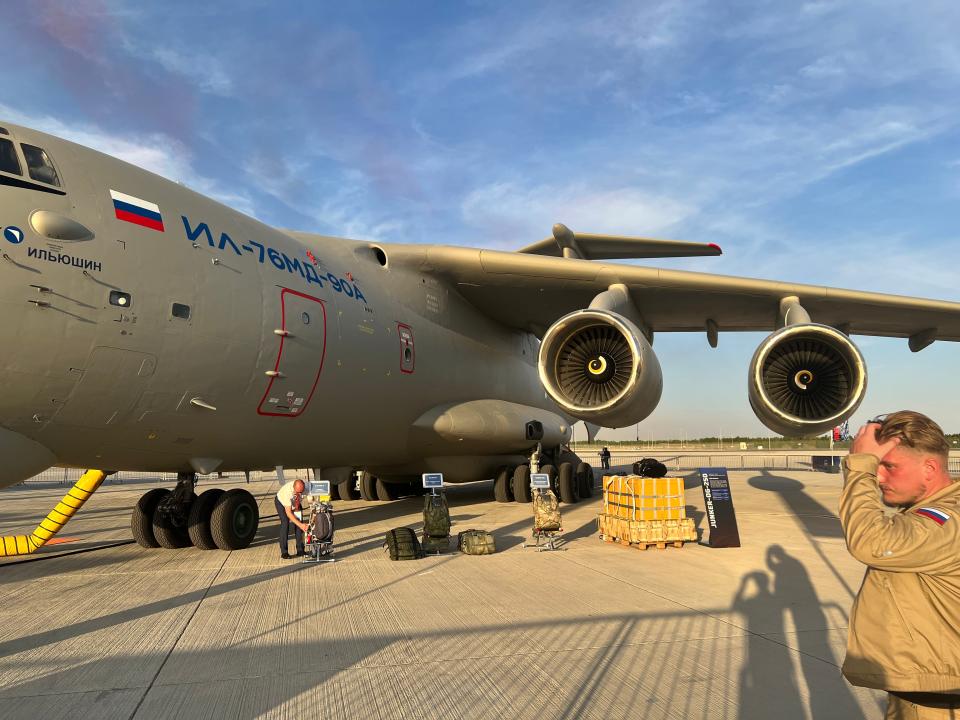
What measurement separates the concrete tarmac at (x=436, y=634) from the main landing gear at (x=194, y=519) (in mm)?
211

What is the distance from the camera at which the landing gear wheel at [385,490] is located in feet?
49.8

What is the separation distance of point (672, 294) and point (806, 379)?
2916 millimetres

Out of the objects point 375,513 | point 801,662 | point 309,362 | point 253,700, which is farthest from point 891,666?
point 375,513

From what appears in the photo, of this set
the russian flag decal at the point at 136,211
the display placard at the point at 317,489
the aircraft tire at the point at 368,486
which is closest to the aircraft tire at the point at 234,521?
the display placard at the point at 317,489

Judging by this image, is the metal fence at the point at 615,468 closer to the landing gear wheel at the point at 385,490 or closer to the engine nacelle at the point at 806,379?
the landing gear wheel at the point at 385,490

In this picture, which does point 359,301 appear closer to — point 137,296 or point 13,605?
point 137,296

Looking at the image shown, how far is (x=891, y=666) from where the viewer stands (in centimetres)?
182

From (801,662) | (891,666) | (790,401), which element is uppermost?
(790,401)

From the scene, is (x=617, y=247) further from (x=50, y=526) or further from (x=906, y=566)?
(x=906, y=566)

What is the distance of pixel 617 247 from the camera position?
1503 cm

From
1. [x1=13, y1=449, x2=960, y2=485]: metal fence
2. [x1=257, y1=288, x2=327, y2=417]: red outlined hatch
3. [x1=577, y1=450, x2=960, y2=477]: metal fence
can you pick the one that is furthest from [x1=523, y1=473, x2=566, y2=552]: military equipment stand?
[x1=577, y1=450, x2=960, y2=477]: metal fence

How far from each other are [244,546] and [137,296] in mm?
3620

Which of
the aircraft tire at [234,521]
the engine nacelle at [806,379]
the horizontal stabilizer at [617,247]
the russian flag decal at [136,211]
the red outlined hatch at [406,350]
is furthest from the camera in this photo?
the horizontal stabilizer at [617,247]

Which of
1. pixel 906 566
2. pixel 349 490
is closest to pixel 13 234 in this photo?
pixel 906 566
